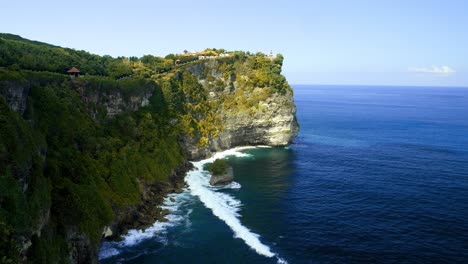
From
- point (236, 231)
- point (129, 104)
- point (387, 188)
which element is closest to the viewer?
point (236, 231)

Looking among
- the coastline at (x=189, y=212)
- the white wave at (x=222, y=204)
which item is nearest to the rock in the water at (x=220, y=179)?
the coastline at (x=189, y=212)

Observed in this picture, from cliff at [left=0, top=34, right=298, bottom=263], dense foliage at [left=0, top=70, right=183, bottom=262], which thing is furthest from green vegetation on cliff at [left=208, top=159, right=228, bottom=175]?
dense foliage at [left=0, top=70, right=183, bottom=262]

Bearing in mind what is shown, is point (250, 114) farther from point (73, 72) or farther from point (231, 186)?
point (73, 72)

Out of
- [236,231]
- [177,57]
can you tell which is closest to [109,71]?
[177,57]

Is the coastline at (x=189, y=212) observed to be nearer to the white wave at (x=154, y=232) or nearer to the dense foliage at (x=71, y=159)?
the white wave at (x=154, y=232)

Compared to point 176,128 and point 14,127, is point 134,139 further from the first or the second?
point 14,127

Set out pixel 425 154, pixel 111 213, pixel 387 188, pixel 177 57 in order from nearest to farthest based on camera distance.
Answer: pixel 111 213 → pixel 387 188 → pixel 425 154 → pixel 177 57

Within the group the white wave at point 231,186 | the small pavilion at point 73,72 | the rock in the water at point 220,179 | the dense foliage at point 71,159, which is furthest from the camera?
the rock in the water at point 220,179
